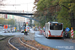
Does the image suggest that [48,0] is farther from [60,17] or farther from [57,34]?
[57,34]

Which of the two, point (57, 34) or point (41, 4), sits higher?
point (41, 4)

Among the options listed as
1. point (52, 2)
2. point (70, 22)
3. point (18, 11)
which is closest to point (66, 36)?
point (70, 22)

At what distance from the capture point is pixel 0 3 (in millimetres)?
19172

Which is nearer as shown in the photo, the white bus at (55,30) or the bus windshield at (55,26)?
the white bus at (55,30)

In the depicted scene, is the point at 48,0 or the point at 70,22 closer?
the point at 48,0

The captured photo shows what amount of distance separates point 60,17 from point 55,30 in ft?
7.55

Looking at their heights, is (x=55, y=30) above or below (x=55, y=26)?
→ below

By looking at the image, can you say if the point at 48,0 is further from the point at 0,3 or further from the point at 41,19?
the point at 41,19

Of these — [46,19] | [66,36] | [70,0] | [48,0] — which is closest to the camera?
[70,0]

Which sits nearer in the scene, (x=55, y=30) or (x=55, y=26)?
(x=55, y=30)

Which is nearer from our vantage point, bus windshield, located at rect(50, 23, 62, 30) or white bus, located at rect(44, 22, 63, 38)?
white bus, located at rect(44, 22, 63, 38)

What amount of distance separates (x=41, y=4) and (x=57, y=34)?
18.5ft

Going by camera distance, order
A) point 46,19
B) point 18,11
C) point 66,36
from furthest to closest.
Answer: point 18,11 → point 46,19 → point 66,36

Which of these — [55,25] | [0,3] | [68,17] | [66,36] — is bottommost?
[66,36]
